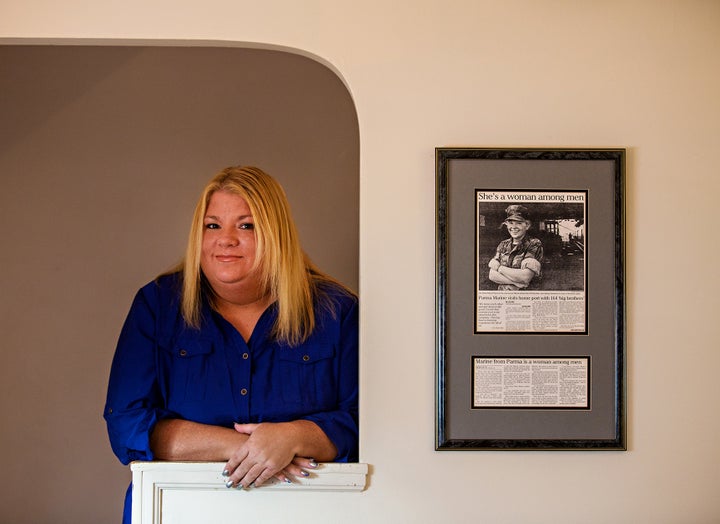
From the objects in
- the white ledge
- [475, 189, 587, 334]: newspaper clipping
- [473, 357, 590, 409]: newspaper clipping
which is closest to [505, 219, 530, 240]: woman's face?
[475, 189, 587, 334]: newspaper clipping

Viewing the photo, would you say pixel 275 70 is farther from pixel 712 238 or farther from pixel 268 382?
pixel 712 238

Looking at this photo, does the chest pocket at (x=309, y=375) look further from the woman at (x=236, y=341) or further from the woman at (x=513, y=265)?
the woman at (x=513, y=265)

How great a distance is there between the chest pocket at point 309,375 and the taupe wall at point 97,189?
146 centimetres

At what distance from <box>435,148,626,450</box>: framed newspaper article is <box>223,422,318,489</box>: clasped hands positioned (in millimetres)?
415

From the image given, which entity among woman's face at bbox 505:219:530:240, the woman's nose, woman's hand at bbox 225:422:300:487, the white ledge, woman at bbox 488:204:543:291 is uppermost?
woman's face at bbox 505:219:530:240

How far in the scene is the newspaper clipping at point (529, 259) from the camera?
8.74ft

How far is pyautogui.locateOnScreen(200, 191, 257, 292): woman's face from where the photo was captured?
291cm

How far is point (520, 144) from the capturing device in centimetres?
270

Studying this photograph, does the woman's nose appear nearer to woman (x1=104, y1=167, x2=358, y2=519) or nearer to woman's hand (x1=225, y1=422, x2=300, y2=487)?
woman (x1=104, y1=167, x2=358, y2=519)

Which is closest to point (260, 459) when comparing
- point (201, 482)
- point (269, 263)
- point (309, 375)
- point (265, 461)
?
point (265, 461)

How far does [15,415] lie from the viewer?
13.9 ft

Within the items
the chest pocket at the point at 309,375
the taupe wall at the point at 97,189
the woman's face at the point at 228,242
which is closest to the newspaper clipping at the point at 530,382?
the chest pocket at the point at 309,375

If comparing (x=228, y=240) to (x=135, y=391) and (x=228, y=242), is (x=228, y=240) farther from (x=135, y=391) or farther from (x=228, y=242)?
(x=135, y=391)

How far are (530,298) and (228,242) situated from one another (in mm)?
941
